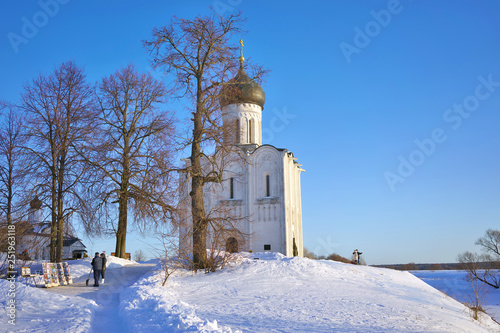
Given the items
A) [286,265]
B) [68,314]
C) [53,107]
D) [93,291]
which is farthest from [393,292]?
[53,107]

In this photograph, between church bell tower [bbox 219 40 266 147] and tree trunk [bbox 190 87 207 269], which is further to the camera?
church bell tower [bbox 219 40 266 147]

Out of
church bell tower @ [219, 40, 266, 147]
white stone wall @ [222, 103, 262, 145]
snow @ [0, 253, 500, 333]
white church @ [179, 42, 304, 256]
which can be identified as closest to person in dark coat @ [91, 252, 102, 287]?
snow @ [0, 253, 500, 333]

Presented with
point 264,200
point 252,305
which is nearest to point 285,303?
point 252,305

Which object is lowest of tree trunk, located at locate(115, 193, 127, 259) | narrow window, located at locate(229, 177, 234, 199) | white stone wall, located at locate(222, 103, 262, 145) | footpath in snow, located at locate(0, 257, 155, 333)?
footpath in snow, located at locate(0, 257, 155, 333)

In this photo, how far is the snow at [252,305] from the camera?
7.92 m

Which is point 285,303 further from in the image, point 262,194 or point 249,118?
point 249,118

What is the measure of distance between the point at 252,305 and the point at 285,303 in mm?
683

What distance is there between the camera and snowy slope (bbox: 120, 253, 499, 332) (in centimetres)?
781

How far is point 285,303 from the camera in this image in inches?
382

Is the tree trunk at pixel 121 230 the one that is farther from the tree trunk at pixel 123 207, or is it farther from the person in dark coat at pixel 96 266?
the person in dark coat at pixel 96 266

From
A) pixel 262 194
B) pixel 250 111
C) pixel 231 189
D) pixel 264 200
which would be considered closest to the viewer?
pixel 264 200

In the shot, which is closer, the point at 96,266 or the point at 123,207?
the point at 96,266

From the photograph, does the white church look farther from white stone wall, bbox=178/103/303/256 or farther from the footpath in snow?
the footpath in snow

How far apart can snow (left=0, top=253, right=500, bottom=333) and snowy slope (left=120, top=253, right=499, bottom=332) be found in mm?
19
